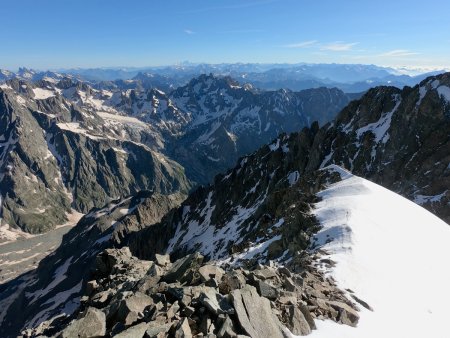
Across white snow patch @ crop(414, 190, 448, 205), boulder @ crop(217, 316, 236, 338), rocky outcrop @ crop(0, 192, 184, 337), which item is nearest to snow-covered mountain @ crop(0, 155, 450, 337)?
boulder @ crop(217, 316, 236, 338)

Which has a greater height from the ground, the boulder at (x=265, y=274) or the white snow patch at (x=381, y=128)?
the boulder at (x=265, y=274)

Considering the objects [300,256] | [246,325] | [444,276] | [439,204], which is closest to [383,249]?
[444,276]

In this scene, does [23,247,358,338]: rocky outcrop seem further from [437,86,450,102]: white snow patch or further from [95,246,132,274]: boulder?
[437,86,450,102]: white snow patch

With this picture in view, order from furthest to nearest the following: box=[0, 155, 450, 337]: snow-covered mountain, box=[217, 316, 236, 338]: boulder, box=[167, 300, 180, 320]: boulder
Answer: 1. box=[0, 155, 450, 337]: snow-covered mountain
2. box=[167, 300, 180, 320]: boulder
3. box=[217, 316, 236, 338]: boulder

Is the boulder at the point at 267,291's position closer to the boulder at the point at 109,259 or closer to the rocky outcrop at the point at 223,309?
the rocky outcrop at the point at 223,309

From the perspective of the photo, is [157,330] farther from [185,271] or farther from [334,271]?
[334,271]

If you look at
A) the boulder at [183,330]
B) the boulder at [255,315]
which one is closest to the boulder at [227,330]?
the boulder at [255,315]
